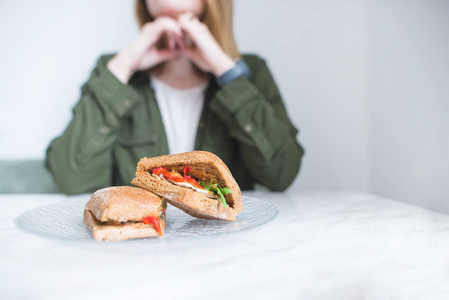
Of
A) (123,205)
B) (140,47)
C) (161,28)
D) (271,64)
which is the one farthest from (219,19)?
(123,205)

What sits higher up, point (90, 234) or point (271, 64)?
point (271, 64)

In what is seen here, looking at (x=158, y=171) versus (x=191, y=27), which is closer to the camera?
(x=158, y=171)

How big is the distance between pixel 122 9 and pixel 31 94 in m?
0.90

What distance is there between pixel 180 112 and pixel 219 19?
0.54 meters

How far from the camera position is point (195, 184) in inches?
37.1

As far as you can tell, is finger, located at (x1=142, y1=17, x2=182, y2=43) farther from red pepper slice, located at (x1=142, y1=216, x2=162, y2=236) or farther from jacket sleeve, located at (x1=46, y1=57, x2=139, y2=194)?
red pepper slice, located at (x1=142, y1=216, x2=162, y2=236)

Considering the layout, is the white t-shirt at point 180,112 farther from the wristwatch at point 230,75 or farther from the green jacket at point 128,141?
the wristwatch at point 230,75

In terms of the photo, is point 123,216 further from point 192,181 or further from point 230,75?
point 230,75

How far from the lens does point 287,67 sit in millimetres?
2531

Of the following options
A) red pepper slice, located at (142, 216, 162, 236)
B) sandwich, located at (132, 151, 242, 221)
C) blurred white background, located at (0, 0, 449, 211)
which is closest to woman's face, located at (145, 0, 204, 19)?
blurred white background, located at (0, 0, 449, 211)

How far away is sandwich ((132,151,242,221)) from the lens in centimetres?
87

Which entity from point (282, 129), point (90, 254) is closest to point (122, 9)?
point (282, 129)

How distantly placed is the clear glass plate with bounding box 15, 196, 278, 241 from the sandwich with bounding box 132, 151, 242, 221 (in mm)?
36

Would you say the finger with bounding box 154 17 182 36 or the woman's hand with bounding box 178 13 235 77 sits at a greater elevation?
the finger with bounding box 154 17 182 36
